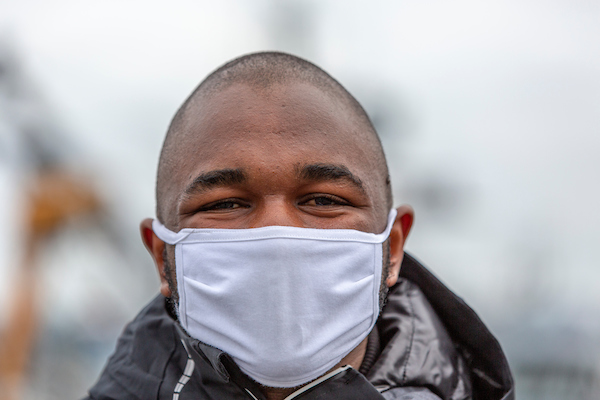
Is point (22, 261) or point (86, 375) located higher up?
point (22, 261)

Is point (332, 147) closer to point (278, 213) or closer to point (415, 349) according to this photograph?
point (278, 213)

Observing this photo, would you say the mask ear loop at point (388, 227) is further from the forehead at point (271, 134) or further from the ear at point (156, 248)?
the ear at point (156, 248)

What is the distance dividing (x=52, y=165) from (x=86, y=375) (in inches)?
145

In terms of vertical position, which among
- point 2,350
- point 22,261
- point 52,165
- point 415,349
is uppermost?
point 415,349

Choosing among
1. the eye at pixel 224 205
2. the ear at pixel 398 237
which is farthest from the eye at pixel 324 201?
the ear at pixel 398 237

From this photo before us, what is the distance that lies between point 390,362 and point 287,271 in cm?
60

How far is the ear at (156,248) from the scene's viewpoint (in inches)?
81.9

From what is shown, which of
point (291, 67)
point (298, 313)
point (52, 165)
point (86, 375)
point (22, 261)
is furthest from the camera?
point (52, 165)

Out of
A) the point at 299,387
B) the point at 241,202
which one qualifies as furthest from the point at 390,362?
the point at 241,202

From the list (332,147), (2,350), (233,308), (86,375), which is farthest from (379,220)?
(2,350)

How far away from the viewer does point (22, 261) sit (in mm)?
7871

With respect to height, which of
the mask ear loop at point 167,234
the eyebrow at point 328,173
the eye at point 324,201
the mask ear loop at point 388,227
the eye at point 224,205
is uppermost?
the eyebrow at point 328,173

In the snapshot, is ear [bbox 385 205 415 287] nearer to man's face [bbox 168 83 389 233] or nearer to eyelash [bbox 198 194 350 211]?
man's face [bbox 168 83 389 233]

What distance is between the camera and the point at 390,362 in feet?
6.45
